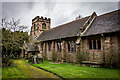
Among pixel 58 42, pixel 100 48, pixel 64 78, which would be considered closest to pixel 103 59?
pixel 100 48

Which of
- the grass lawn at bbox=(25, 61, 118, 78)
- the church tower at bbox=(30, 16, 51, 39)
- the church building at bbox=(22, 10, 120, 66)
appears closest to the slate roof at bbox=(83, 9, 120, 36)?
the church building at bbox=(22, 10, 120, 66)

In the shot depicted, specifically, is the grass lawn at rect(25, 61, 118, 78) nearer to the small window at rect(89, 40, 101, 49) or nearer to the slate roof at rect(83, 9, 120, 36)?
the small window at rect(89, 40, 101, 49)

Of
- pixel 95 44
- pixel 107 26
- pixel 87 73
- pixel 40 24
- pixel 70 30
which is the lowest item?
pixel 87 73

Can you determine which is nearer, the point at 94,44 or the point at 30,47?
the point at 94,44

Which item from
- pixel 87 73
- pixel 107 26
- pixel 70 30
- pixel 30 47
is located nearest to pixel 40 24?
pixel 30 47

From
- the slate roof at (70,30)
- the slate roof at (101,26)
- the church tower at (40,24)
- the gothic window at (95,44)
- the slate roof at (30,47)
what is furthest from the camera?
the church tower at (40,24)

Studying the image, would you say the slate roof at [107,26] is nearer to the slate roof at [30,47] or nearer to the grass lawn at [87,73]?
the grass lawn at [87,73]

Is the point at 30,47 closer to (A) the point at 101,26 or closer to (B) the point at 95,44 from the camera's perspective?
(B) the point at 95,44

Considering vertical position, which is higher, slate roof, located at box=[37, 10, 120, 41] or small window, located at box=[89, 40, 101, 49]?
slate roof, located at box=[37, 10, 120, 41]

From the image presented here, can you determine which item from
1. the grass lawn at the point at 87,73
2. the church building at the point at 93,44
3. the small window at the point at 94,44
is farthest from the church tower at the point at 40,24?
the grass lawn at the point at 87,73

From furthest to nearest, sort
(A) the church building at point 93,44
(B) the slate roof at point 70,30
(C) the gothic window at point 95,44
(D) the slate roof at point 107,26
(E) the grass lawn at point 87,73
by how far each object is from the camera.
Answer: (B) the slate roof at point 70,30 → (C) the gothic window at point 95,44 → (D) the slate roof at point 107,26 → (A) the church building at point 93,44 → (E) the grass lawn at point 87,73

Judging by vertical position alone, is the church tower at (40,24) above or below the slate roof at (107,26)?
above

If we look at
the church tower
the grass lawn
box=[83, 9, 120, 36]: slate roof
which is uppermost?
the church tower

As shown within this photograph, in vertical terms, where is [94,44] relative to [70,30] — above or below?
below
